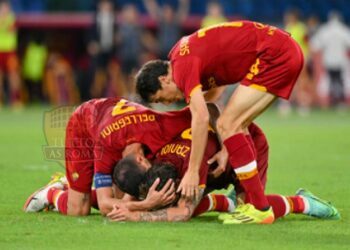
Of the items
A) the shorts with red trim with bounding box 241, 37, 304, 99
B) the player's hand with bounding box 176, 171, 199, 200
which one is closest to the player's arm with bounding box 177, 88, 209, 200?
the player's hand with bounding box 176, 171, 199, 200

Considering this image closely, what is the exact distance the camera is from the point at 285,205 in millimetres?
9273

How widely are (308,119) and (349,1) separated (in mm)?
6156

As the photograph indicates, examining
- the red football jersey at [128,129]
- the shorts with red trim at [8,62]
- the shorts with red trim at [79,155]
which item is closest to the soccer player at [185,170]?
the red football jersey at [128,129]

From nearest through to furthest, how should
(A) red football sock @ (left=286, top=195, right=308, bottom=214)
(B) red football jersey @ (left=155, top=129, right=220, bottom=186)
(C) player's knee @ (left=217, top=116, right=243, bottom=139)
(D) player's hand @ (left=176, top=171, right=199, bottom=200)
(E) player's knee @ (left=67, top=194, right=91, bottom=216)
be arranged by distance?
(D) player's hand @ (left=176, top=171, right=199, bottom=200)
(B) red football jersey @ (left=155, top=129, right=220, bottom=186)
(C) player's knee @ (left=217, top=116, right=243, bottom=139)
(A) red football sock @ (left=286, top=195, right=308, bottom=214)
(E) player's knee @ (left=67, top=194, right=91, bottom=216)

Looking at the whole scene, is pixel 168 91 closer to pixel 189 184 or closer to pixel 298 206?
pixel 189 184

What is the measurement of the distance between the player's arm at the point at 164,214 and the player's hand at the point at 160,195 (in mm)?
166

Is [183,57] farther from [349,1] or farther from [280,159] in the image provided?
[349,1]

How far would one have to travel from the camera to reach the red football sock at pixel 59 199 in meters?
9.59

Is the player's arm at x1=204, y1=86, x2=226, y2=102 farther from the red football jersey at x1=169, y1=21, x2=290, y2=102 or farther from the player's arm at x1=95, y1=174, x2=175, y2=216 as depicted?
the player's arm at x1=95, y1=174, x2=175, y2=216

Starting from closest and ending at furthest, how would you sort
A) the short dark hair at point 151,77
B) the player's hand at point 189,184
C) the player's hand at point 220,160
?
the player's hand at point 189,184
the player's hand at point 220,160
the short dark hair at point 151,77

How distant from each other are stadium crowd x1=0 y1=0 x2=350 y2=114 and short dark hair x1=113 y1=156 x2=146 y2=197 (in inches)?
655

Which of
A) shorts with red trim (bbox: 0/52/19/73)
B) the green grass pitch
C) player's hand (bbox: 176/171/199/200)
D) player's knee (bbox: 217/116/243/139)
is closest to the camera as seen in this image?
the green grass pitch

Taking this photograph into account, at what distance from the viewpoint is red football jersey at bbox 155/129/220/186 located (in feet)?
29.0

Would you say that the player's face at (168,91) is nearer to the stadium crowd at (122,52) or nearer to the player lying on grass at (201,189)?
the player lying on grass at (201,189)
